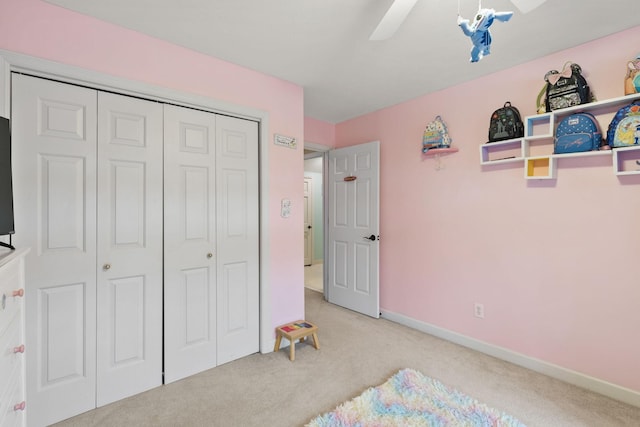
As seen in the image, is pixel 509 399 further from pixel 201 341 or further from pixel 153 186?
pixel 153 186

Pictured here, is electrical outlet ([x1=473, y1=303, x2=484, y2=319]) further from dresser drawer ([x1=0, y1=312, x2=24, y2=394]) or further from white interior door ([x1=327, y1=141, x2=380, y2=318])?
dresser drawer ([x1=0, y1=312, x2=24, y2=394])

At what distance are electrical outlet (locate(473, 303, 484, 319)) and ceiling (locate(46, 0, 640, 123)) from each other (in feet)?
6.68

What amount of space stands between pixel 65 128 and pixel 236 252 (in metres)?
1.35

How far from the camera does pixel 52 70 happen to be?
5.47ft

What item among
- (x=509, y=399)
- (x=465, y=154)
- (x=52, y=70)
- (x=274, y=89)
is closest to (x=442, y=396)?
(x=509, y=399)

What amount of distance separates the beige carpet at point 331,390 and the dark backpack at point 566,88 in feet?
6.55

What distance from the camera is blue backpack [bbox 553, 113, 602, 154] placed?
197cm

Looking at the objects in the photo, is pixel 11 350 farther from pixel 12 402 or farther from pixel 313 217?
pixel 313 217

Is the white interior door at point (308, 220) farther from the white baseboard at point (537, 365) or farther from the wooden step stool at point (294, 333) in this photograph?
the wooden step stool at point (294, 333)

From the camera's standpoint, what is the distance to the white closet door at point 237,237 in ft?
7.73

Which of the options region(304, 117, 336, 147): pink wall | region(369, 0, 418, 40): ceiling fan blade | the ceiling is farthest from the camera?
region(304, 117, 336, 147): pink wall

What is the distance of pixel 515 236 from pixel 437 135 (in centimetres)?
113

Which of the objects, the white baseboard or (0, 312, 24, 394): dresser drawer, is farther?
the white baseboard

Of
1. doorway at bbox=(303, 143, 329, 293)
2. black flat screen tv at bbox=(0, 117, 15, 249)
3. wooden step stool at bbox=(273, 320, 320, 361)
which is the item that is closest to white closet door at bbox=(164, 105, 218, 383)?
wooden step stool at bbox=(273, 320, 320, 361)
